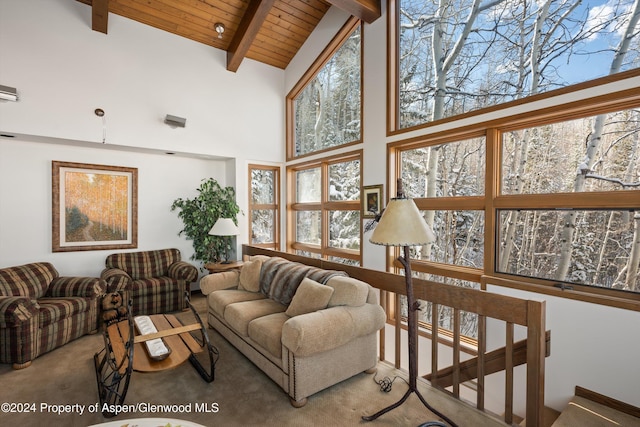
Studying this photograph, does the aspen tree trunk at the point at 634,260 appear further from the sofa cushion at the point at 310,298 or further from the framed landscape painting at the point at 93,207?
the framed landscape painting at the point at 93,207

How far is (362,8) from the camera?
364 centimetres

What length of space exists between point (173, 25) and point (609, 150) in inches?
207

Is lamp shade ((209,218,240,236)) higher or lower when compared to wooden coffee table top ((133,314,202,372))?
higher

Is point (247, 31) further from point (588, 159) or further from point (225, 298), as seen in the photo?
point (588, 159)

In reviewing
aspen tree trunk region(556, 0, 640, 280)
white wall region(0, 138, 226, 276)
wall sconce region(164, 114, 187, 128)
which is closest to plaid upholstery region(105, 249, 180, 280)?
white wall region(0, 138, 226, 276)

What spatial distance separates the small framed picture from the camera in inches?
150

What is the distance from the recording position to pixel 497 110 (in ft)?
9.06

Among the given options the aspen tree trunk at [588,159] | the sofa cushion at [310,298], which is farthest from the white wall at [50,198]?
the aspen tree trunk at [588,159]

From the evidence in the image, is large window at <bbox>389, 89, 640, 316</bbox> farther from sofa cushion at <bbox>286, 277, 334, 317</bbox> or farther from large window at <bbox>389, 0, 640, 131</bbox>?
sofa cushion at <bbox>286, 277, 334, 317</bbox>

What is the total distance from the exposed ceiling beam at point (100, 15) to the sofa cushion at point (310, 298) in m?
4.00

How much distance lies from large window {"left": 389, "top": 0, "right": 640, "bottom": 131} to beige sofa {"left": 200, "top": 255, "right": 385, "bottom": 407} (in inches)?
82.4

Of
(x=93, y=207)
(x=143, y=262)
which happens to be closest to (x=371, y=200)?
(x=143, y=262)

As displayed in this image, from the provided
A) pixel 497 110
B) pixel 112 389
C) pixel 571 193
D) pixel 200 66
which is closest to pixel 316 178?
pixel 200 66

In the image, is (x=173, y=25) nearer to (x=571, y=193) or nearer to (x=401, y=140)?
(x=401, y=140)
